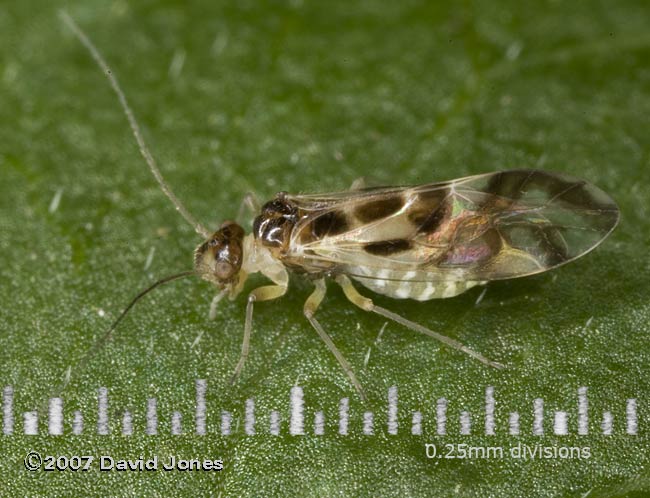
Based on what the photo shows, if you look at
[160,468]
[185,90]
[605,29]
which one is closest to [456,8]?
[605,29]

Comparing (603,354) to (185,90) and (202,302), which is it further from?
(185,90)

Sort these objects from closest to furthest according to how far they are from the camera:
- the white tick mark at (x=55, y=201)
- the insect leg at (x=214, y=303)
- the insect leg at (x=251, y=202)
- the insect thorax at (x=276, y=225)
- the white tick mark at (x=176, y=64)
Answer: the insect thorax at (x=276, y=225)
the insect leg at (x=214, y=303)
the insect leg at (x=251, y=202)
the white tick mark at (x=55, y=201)
the white tick mark at (x=176, y=64)

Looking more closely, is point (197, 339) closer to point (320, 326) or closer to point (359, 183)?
point (320, 326)

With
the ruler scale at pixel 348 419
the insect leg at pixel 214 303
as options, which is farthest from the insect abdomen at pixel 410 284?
the insect leg at pixel 214 303

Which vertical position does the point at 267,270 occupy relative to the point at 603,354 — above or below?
above

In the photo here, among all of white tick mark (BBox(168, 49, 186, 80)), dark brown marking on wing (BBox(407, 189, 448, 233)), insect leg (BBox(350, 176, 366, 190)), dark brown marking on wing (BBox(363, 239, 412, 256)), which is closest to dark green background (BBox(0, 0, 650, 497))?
white tick mark (BBox(168, 49, 186, 80))

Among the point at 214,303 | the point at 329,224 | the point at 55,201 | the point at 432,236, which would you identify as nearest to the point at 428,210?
the point at 432,236

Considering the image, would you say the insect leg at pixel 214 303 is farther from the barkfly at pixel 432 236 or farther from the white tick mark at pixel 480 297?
the white tick mark at pixel 480 297
